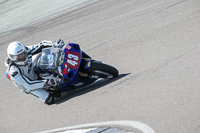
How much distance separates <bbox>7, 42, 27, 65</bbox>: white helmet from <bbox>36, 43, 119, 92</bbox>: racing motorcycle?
39 cm

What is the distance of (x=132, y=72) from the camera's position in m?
7.05

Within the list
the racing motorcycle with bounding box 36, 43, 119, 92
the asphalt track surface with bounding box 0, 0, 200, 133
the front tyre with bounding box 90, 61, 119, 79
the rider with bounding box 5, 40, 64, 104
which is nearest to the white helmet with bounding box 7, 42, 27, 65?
the rider with bounding box 5, 40, 64, 104

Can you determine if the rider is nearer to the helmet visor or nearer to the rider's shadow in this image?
the helmet visor

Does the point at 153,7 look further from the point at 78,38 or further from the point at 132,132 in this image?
the point at 132,132

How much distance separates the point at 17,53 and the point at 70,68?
44.9 inches

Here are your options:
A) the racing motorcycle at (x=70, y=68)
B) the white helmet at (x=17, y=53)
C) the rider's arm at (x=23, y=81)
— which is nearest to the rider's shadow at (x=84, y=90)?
the racing motorcycle at (x=70, y=68)

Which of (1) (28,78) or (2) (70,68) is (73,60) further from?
(1) (28,78)

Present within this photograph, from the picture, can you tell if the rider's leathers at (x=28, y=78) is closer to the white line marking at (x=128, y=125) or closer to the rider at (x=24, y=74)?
the rider at (x=24, y=74)

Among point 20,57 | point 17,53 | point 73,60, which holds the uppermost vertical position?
point 17,53

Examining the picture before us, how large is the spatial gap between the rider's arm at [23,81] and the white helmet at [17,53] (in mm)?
175

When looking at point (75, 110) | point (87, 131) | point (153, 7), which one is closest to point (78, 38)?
point (153, 7)

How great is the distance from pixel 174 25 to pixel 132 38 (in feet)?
3.93

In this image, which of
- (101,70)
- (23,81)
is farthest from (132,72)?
(23,81)

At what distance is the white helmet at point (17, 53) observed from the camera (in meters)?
6.64
